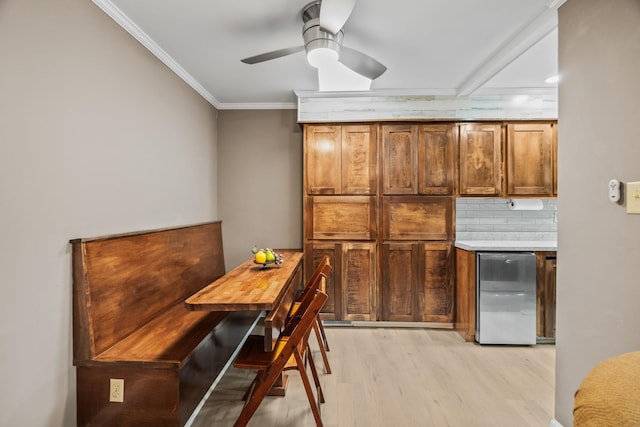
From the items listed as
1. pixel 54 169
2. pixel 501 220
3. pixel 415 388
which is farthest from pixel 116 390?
pixel 501 220

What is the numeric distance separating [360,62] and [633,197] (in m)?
1.67

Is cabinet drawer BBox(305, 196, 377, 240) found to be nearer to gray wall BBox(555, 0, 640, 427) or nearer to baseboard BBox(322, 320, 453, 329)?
baseboard BBox(322, 320, 453, 329)

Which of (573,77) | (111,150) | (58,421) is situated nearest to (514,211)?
(573,77)

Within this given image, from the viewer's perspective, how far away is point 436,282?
362 cm

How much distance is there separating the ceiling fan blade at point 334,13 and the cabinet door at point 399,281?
238 cm

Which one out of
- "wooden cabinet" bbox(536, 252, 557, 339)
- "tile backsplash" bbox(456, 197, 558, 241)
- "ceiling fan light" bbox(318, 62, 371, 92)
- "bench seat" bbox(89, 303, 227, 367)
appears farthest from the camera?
"tile backsplash" bbox(456, 197, 558, 241)

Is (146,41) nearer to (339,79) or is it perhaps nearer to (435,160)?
(339,79)

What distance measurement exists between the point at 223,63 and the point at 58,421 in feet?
8.94

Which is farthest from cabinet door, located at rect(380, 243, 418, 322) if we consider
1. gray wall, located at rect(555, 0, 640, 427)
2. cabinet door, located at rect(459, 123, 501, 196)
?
gray wall, located at rect(555, 0, 640, 427)

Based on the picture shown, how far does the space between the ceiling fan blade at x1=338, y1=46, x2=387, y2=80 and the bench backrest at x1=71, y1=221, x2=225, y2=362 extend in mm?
1857

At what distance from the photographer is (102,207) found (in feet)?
6.50

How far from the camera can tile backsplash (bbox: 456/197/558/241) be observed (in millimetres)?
3789

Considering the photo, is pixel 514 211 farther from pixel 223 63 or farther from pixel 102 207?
pixel 102 207

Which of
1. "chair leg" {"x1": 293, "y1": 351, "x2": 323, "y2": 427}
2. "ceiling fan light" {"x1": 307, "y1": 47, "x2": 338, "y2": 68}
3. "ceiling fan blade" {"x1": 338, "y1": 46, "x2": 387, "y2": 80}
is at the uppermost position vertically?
"ceiling fan blade" {"x1": 338, "y1": 46, "x2": 387, "y2": 80}
